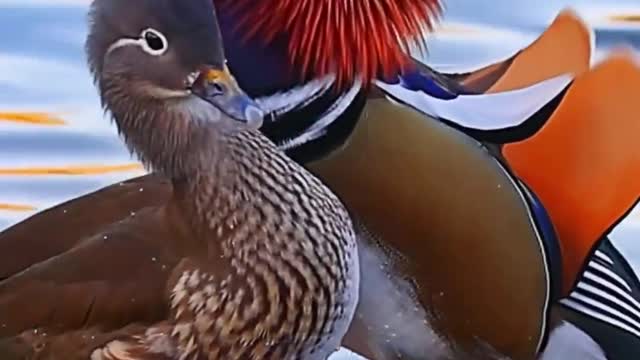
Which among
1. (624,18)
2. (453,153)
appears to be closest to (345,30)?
(453,153)

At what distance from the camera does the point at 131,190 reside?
1144mm

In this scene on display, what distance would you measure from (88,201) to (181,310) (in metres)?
0.14

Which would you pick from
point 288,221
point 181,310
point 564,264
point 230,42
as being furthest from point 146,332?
point 564,264

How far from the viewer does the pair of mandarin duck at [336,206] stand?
1.08 meters

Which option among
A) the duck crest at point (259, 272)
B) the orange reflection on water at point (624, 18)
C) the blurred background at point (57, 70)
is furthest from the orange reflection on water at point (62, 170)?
the orange reflection on water at point (624, 18)

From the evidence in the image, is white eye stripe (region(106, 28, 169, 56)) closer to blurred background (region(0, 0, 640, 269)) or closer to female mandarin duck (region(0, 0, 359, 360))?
female mandarin duck (region(0, 0, 359, 360))

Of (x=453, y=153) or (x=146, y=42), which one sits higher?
(x=146, y=42)

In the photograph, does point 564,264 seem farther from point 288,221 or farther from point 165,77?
point 165,77


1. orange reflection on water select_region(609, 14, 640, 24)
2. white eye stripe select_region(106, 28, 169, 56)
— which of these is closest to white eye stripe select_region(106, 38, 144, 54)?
white eye stripe select_region(106, 28, 169, 56)

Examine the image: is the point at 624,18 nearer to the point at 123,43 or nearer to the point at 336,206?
the point at 336,206

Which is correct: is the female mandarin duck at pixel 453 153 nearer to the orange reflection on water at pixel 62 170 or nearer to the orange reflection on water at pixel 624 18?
the orange reflection on water at pixel 624 18

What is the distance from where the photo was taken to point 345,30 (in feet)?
3.77

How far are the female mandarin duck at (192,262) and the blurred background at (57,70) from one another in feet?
0.24

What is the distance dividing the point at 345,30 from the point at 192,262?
231 millimetres
